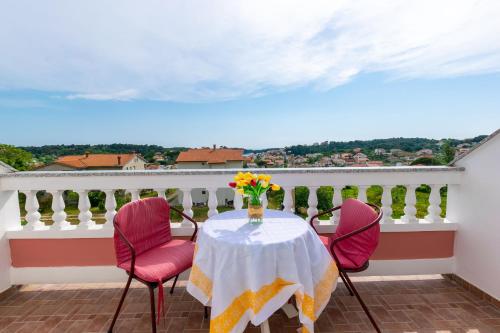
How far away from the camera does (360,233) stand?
6.48 ft

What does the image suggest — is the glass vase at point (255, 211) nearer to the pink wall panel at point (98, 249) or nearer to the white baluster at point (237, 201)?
the white baluster at point (237, 201)

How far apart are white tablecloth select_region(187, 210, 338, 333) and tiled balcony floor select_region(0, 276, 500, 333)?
0.61 m

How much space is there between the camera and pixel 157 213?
7.59ft

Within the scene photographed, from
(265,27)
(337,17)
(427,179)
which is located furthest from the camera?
(265,27)

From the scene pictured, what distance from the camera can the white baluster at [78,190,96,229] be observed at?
8.33 feet

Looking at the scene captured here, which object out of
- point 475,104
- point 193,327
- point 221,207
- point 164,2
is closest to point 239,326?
point 193,327

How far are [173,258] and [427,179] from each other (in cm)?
265

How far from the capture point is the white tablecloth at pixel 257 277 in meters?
1.40

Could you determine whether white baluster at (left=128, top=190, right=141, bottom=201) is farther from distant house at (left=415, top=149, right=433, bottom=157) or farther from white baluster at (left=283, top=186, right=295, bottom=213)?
distant house at (left=415, top=149, right=433, bottom=157)

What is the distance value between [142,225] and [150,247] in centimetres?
23

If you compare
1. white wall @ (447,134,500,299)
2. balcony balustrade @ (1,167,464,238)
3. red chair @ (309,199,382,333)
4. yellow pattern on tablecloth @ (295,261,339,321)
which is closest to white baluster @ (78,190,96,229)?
balcony balustrade @ (1,167,464,238)

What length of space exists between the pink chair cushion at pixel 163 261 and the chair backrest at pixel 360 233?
4.26 feet

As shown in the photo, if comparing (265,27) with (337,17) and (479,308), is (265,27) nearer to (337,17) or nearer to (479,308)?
(337,17)

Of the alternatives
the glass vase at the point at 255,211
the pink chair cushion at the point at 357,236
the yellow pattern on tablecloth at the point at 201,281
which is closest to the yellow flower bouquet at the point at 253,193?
the glass vase at the point at 255,211
